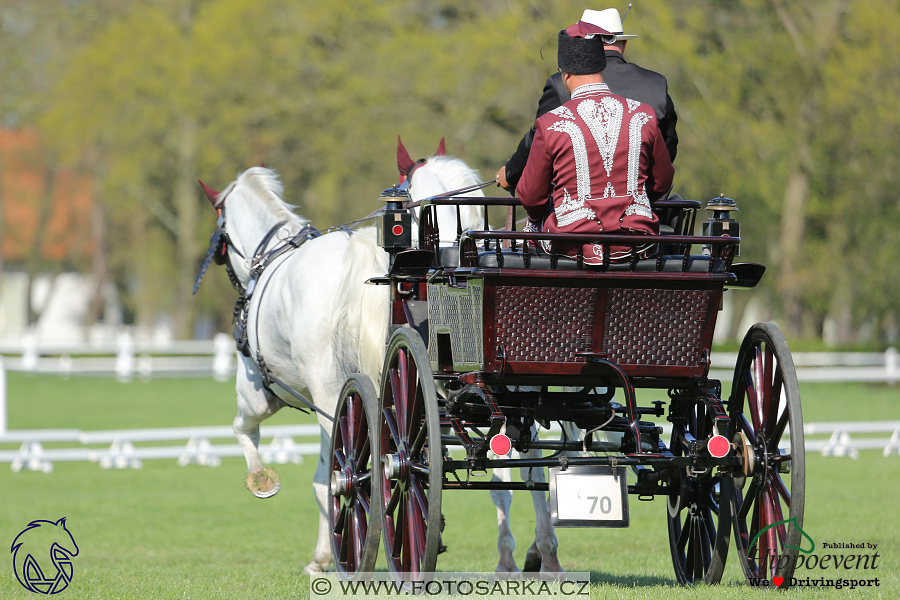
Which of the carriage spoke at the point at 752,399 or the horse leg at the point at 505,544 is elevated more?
the carriage spoke at the point at 752,399

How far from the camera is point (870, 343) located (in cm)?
2942

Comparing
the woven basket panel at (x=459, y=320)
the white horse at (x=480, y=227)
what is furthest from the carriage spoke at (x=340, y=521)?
the white horse at (x=480, y=227)

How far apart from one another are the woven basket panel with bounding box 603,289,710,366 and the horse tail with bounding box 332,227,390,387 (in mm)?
2063

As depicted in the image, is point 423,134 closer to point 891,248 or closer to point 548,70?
point 548,70

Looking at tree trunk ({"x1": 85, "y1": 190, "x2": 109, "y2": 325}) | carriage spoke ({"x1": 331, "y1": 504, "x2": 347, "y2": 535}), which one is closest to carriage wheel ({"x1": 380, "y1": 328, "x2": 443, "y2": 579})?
carriage spoke ({"x1": 331, "y1": 504, "x2": 347, "y2": 535})

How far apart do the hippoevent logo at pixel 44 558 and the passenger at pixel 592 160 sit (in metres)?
3.11


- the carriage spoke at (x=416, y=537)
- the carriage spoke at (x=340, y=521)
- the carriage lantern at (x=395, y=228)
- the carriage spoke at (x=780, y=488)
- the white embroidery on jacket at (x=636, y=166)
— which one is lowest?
the carriage spoke at (x=340, y=521)

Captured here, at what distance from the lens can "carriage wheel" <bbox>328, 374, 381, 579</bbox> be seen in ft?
16.7

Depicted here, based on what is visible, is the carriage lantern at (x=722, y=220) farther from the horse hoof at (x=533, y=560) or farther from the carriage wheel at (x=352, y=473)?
the horse hoof at (x=533, y=560)

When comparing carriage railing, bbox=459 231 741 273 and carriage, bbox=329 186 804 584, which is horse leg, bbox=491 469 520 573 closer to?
carriage, bbox=329 186 804 584

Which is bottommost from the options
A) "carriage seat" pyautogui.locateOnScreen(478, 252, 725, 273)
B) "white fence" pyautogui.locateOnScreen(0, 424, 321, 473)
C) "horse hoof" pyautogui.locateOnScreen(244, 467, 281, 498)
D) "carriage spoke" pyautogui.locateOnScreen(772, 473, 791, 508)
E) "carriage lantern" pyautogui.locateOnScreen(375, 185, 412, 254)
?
"white fence" pyautogui.locateOnScreen(0, 424, 321, 473)

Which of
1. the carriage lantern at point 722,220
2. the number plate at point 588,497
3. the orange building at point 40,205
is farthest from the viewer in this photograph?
the orange building at point 40,205

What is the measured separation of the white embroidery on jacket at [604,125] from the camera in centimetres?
462

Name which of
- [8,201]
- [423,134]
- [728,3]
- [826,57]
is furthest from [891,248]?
[8,201]
